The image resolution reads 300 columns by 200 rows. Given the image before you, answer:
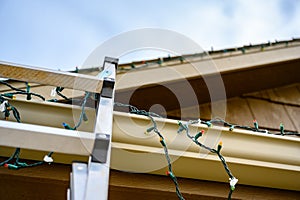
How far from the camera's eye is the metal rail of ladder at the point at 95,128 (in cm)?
51

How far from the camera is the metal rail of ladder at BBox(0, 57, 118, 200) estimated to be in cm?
51

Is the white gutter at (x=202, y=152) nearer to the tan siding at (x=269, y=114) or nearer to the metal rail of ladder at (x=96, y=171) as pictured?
the metal rail of ladder at (x=96, y=171)

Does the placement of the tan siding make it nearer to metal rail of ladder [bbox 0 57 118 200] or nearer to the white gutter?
the white gutter

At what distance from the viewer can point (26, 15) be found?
107 inches

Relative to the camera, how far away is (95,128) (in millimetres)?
641

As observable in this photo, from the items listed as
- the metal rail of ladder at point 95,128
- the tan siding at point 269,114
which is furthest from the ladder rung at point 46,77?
the tan siding at point 269,114

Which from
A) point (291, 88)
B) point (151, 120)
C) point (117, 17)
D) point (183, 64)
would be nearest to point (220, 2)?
point (117, 17)

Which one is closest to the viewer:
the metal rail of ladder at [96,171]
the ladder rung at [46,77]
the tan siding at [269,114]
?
the metal rail of ladder at [96,171]

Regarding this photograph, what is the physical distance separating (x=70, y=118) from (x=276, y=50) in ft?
5.62

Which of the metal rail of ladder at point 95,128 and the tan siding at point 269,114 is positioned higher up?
the tan siding at point 269,114

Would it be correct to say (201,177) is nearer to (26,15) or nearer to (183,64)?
(183,64)

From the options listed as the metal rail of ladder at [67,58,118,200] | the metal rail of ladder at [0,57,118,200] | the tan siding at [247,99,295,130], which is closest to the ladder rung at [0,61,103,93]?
the metal rail of ladder at [0,57,118,200]

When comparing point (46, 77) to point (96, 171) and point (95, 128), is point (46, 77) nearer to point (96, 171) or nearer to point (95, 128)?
point (95, 128)

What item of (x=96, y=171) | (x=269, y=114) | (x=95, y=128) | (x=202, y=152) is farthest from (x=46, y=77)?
(x=269, y=114)
